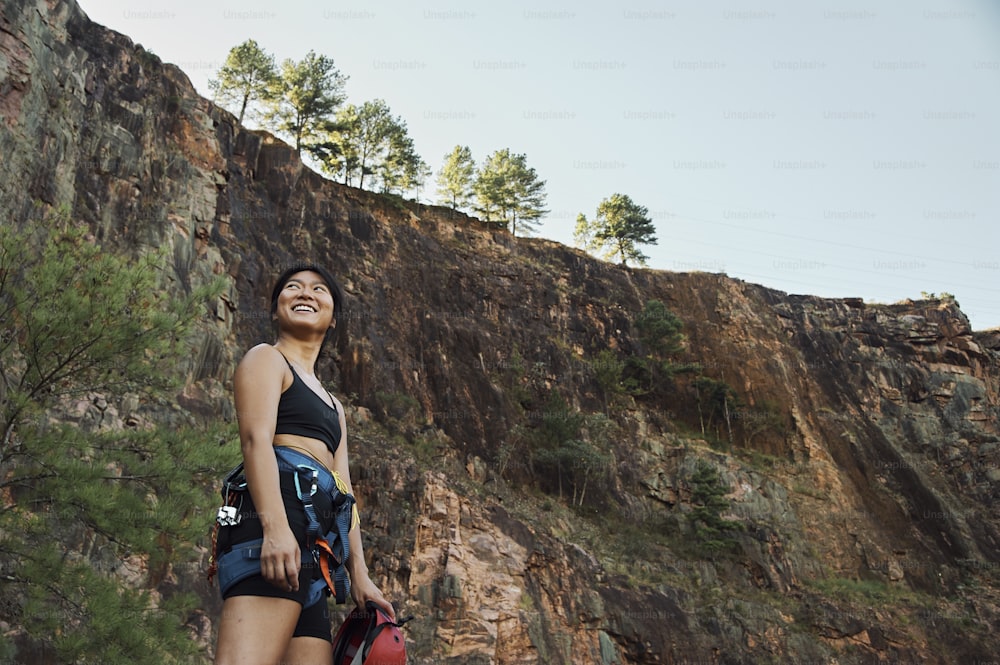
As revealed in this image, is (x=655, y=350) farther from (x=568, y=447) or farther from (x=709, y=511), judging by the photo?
(x=709, y=511)

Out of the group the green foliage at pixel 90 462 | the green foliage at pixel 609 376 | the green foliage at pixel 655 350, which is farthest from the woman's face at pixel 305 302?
the green foliage at pixel 655 350

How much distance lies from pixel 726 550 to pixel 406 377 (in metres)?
13.9

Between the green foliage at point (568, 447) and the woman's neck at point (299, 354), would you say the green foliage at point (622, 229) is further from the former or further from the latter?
the woman's neck at point (299, 354)

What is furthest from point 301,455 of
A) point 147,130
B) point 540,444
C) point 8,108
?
point 540,444

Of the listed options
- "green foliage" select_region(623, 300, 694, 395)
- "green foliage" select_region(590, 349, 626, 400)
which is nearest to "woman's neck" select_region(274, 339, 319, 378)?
"green foliage" select_region(590, 349, 626, 400)

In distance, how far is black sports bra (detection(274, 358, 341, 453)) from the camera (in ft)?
9.34

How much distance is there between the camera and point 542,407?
105 feet

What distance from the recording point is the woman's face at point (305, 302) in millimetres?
3162

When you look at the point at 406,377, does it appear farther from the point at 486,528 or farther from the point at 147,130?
the point at 147,130

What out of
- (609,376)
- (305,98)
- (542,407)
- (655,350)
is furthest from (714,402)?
(305,98)

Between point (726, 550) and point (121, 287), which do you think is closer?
point (121, 287)

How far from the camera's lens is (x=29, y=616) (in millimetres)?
5633

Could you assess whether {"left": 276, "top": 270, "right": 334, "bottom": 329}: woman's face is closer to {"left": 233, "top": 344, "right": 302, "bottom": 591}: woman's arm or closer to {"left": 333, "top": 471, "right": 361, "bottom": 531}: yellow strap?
{"left": 233, "top": 344, "right": 302, "bottom": 591}: woman's arm

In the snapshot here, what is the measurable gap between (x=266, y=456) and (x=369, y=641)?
749 millimetres
